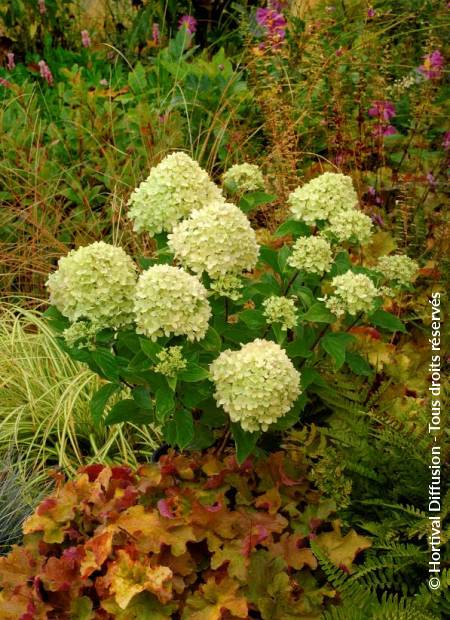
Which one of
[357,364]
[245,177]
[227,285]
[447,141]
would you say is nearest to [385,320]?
[357,364]

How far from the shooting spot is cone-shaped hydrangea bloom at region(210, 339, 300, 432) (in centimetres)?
208

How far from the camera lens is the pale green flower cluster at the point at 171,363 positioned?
203 centimetres

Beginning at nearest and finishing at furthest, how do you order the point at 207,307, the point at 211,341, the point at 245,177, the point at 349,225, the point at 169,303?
the point at 169,303
the point at 207,307
the point at 211,341
the point at 349,225
the point at 245,177

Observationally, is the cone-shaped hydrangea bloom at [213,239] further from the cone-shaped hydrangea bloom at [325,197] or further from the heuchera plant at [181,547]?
the heuchera plant at [181,547]

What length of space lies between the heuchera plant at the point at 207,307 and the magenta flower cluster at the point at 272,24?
82.1 inches

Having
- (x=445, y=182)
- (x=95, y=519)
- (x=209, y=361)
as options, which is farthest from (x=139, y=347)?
(x=445, y=182)

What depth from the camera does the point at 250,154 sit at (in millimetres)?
4609

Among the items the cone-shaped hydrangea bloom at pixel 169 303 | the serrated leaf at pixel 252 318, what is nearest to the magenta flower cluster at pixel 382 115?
the serrated leaf at pixel 252 318

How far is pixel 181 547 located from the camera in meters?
2.15

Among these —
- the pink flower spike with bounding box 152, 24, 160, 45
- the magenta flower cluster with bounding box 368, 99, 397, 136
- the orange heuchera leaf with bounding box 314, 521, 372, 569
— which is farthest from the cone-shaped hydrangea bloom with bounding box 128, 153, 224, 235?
the pink flower spike with bounding box 152, 24, 160, 45

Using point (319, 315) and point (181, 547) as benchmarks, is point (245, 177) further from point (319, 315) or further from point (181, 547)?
point (181, 547)

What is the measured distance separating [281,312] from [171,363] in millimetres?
357

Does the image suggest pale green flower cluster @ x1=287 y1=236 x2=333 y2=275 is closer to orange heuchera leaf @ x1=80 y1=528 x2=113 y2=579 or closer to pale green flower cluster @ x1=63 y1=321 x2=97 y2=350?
pale green flower cluster @ x1=63 y1=321 x2=97 y2=350

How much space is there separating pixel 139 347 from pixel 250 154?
2572 mm
